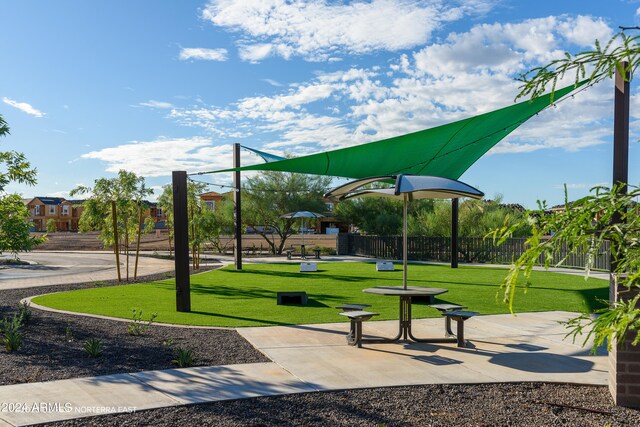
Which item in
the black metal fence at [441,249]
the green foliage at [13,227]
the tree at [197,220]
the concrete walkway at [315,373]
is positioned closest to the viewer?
the concrete walkway at [315,373]

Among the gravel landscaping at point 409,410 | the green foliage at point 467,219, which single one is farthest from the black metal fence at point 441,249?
the gravel landscaping at point 409,410

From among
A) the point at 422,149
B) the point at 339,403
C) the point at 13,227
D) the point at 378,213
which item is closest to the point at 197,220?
the point at 422,149

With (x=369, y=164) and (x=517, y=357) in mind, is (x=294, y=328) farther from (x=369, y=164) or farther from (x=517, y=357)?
(x=369, y=164)

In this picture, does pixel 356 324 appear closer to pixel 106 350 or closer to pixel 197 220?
pixel 106 350

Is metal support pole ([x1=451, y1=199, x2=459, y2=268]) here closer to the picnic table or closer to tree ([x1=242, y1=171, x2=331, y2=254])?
the picnic table

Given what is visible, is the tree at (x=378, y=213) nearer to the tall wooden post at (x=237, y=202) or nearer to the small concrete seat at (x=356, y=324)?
the tall wooden post at (x=237, y=202)

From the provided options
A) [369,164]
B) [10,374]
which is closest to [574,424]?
[10,374]

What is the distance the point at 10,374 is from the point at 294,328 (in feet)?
13.4

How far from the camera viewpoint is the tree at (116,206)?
1725 cm

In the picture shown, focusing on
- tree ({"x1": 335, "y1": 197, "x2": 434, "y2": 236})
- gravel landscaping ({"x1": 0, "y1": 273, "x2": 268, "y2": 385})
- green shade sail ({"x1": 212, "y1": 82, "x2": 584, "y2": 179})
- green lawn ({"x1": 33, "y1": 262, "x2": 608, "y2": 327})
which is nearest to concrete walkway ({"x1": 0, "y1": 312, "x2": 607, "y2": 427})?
gravel landscaping ({"x1": 0, "y1": 273, "x2": 268, "y2": 385})

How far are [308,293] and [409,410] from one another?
8958 mm

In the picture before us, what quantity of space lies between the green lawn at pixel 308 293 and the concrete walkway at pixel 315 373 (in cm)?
141

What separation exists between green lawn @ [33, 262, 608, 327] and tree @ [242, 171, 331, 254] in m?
12.9

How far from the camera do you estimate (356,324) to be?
24.2 feet
